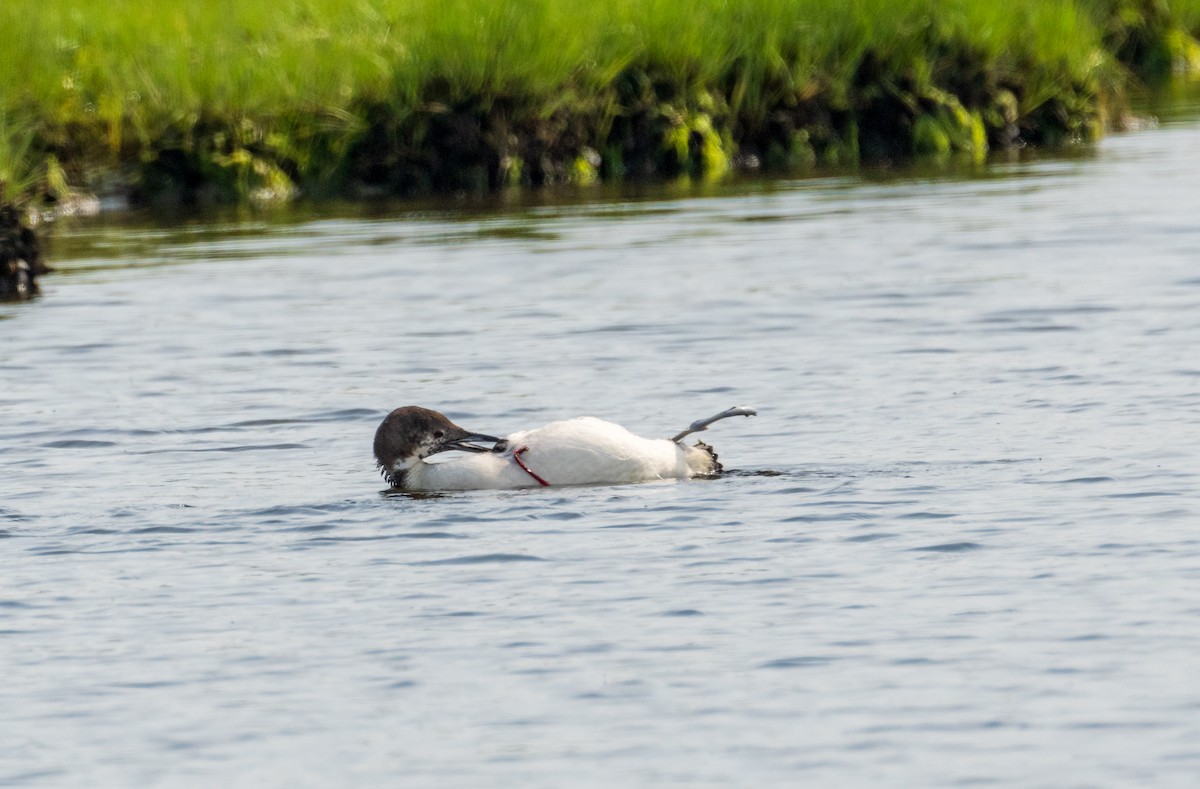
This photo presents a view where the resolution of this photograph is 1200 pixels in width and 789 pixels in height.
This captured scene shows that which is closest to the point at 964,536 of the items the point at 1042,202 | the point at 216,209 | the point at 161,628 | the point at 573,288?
the point at 161,628

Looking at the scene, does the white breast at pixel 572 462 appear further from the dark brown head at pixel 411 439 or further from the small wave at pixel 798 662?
the small wave at pixel 798 662

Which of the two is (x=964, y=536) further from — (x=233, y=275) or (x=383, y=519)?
(x=233, y=275)

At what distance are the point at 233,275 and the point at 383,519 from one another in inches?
311

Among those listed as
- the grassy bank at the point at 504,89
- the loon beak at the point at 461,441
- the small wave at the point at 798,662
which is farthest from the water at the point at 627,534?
the grassy bank at the point at 504,89

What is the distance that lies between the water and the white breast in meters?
0.12

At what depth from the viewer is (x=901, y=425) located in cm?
1027

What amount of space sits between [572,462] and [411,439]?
779 mm

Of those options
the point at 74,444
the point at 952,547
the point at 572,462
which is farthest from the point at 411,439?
the point at 952,547

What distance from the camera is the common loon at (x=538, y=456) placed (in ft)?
30.1

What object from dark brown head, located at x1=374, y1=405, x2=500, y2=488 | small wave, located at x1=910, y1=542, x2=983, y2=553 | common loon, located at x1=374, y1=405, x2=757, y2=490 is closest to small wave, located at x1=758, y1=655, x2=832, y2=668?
small wave, located at x1=910, y1=542, x2=983, y2=553

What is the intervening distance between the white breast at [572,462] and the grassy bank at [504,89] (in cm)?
1058

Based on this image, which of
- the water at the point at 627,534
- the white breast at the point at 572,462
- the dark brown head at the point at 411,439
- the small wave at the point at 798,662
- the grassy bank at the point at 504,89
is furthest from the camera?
the grassy bank at the point at 504,89

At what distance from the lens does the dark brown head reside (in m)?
9.55

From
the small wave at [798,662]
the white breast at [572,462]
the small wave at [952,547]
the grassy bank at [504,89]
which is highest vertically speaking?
the grassy bank at [504,89]
